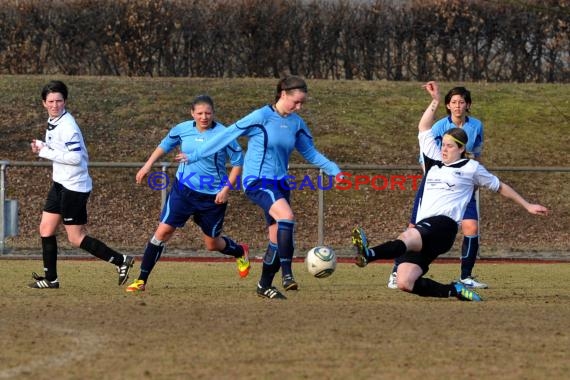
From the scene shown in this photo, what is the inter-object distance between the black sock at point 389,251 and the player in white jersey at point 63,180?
9.80 feet

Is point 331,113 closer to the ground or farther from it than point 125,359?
farther from it

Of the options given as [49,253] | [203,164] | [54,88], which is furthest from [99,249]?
[54,88]

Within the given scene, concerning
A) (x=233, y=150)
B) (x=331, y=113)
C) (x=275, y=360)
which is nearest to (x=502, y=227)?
(x=331, y=113)

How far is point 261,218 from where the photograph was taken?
66.8 ft

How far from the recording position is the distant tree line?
1070 inches

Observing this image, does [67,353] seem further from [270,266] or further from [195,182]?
[195,182]

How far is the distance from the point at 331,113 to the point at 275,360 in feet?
58.3

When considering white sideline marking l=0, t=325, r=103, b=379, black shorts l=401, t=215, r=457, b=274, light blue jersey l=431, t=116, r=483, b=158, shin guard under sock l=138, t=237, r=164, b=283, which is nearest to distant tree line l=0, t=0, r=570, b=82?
light blue jersey l=431, t=116, r=483, b=158

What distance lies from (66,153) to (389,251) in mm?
3265

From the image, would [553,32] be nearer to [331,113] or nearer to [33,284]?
[331,113]

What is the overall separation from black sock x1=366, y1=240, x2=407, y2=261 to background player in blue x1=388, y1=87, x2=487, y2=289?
1.81 metres

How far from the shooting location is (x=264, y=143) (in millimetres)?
10742

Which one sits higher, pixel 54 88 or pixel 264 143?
pixel 54 88

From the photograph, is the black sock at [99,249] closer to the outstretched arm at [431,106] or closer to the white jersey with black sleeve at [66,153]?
the white jersey with black sleeve at [66,153]
